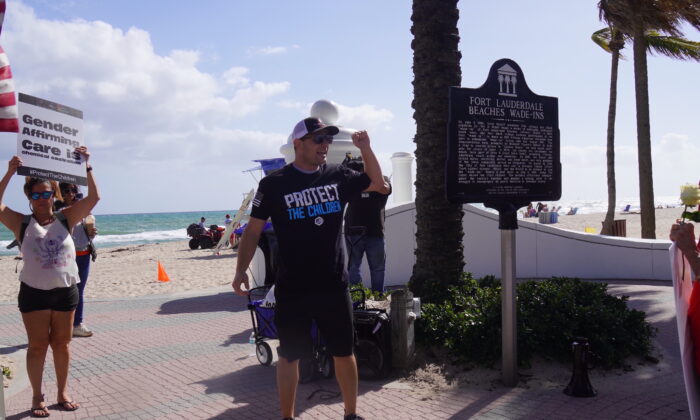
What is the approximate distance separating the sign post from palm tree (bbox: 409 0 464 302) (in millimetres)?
1269

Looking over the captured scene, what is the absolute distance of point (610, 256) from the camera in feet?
34.0

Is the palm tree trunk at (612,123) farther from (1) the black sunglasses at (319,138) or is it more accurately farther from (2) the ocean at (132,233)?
(2) the ocean at (132,233)

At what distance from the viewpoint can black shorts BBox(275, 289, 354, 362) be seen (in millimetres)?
3400

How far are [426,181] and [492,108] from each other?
5.12 ft

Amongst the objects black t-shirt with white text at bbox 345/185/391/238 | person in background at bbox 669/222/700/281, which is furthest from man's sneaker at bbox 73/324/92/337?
person in background at bbox 669/222/700/281

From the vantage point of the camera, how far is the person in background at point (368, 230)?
22.6 feet

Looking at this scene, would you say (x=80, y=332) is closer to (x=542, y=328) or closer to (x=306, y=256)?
(x=306, y=256)

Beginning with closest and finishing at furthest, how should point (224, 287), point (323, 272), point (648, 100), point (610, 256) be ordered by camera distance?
1. point (323, 272)
2. point (610, 256)
3. point (224, 287)
4. point (648, 100)

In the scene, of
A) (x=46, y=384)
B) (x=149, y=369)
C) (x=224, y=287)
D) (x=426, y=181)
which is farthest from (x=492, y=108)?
(x=224, y=287)

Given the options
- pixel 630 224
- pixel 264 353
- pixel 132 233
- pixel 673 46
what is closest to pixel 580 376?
pixel 264 353

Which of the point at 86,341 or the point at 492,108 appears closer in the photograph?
the point at 492,108

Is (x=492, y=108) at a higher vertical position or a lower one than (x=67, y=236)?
higher

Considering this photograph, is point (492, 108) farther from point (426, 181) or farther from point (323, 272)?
point (323, 272)

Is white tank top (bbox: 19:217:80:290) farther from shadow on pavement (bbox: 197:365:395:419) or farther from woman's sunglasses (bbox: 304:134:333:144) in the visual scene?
woman's sunglasses (bbox: 304:134:333:144)
